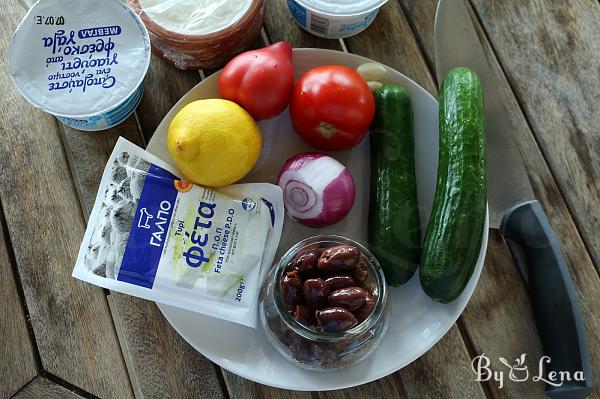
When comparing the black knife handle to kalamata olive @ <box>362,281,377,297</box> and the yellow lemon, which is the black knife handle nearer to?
kalamata olive @ <box>362,281,377,297</box>

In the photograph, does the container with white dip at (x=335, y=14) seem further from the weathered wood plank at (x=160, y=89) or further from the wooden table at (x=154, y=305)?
the weathered wood plank at (x=160, y=89)

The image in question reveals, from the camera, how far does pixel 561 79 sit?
0.95 m

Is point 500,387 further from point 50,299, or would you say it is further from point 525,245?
point 50,299

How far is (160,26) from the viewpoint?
80cm

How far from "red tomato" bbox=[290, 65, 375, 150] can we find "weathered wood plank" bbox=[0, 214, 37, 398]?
510 mm

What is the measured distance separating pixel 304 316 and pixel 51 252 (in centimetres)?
44

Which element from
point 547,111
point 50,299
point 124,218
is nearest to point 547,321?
point 547,111

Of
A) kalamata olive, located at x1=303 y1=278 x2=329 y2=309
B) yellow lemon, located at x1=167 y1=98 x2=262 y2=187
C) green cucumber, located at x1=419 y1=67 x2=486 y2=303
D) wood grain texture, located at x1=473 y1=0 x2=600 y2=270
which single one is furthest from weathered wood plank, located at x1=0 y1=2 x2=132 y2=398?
wood grain texture, located at x1=473 y1=0 x2=600 y2=270

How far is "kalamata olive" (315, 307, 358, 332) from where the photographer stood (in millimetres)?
677

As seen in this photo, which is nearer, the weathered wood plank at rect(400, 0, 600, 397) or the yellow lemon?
the yellow lemon

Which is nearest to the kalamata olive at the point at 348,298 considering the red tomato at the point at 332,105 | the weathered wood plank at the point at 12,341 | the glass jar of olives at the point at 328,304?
the glass jar of olives at the point at 328,304

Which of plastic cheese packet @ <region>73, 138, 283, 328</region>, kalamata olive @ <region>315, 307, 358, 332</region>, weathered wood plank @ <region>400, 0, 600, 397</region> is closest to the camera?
kalamata olive @ <region>315, 307, 358, 332</region>

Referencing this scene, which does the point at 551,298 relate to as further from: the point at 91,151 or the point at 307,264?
the point at 91,151

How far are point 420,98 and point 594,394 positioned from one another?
53cm
